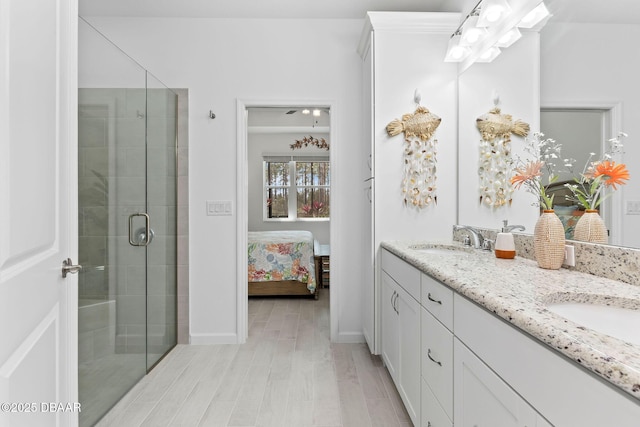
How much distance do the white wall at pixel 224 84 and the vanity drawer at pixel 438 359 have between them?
1464 millimetres

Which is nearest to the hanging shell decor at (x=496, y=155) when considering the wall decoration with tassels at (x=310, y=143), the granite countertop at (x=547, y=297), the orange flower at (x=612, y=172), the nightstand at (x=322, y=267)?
the granite countertop at (x=547, y=297)

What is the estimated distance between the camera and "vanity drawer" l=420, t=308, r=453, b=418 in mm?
1272

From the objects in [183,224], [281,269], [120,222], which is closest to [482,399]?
[120,222]

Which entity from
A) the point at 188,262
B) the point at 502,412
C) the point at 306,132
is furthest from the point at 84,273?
the point at 306,132

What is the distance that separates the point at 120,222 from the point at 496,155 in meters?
2.34

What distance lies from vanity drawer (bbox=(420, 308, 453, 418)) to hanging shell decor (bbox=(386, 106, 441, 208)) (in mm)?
1160

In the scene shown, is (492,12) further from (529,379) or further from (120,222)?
(120,222)

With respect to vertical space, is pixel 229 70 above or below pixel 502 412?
above

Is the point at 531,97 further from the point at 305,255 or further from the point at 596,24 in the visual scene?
the point at 305,255

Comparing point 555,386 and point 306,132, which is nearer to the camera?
point 555,386

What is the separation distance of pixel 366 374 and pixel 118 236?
1.83m

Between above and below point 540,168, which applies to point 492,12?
above

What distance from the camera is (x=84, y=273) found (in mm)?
1808

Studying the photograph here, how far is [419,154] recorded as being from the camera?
8.36 ft
